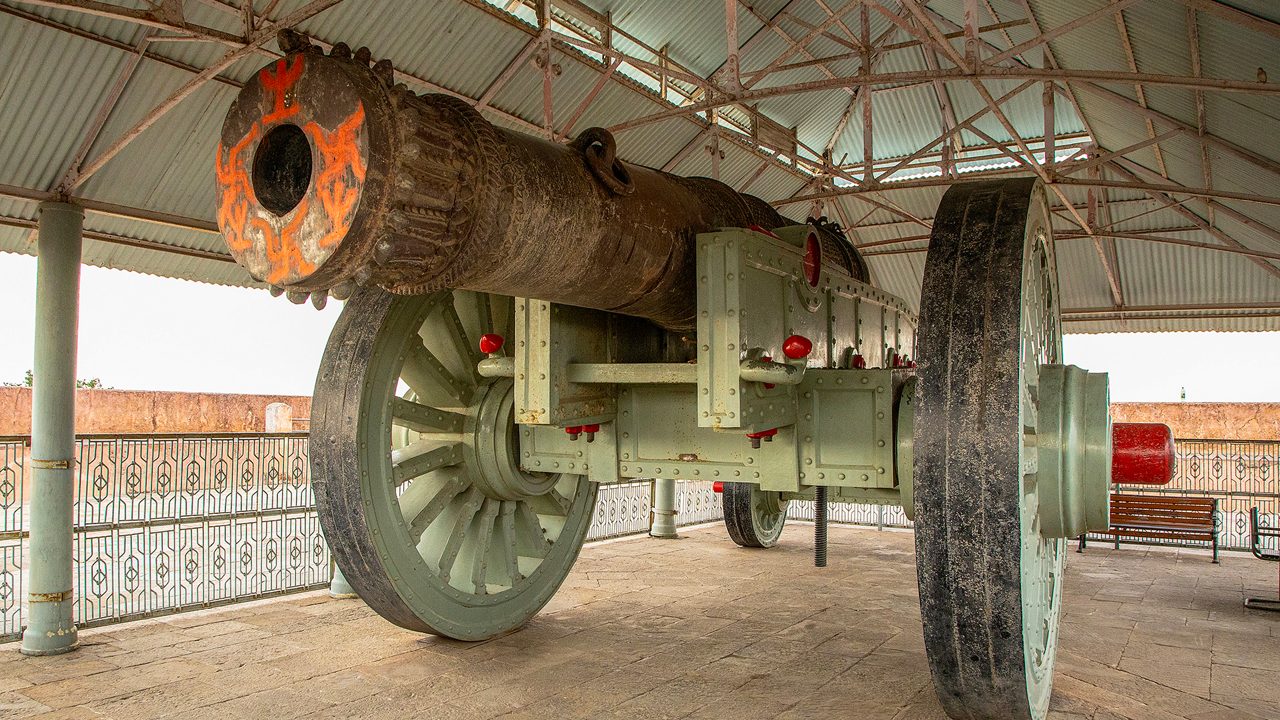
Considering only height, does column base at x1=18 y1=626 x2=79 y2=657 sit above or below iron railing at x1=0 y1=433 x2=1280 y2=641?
below

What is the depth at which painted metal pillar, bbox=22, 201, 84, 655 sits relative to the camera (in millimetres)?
5613

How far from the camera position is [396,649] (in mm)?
5312

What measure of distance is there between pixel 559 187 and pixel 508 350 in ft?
7.99

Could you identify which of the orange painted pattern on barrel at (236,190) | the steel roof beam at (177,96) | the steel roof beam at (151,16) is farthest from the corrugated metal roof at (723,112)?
the orange painted pattern on barrel at (236,190)

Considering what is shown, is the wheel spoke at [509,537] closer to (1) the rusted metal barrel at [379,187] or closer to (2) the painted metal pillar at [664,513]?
(1) the rusted metal barrel at [379,187]

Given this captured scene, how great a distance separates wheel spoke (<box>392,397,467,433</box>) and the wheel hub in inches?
3.3

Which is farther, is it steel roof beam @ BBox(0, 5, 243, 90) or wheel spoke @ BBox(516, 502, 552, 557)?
steel roof beam @ BBox(0, 5, 243, 90)

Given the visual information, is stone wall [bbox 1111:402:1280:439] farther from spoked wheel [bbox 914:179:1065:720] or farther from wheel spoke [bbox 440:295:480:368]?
spoked wheel [bbox 914:179:1065:720]

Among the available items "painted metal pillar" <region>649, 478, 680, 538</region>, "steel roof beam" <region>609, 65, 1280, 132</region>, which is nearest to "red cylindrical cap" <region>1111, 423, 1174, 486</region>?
"steel roof beam" <region>609, 65, 1280, 132</region>

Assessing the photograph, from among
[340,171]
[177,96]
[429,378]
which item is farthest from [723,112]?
[340,171]

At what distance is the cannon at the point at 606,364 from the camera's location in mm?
2580

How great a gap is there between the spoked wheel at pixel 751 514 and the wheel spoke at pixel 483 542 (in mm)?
3815

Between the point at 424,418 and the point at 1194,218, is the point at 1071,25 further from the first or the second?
the point at 424,418

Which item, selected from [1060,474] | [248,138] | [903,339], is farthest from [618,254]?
[903,339]
